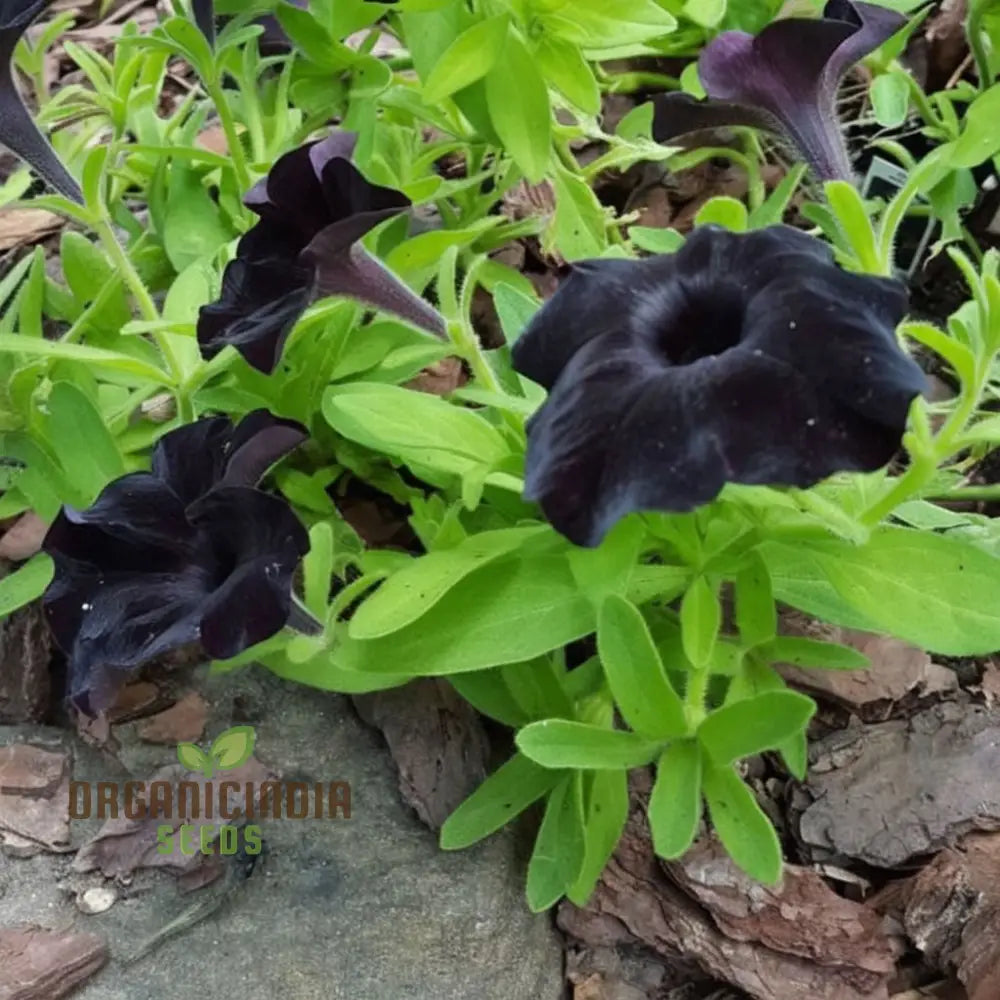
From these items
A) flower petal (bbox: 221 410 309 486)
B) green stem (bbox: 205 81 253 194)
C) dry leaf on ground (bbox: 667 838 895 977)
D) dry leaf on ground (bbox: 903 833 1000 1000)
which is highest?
green stem (bbox: 205 81 253 194)

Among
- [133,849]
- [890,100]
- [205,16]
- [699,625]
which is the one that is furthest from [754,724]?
[205,16]

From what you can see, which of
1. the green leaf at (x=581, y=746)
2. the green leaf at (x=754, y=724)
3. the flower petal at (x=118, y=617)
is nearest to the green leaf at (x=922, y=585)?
the green leaf at (x=754, y=724)

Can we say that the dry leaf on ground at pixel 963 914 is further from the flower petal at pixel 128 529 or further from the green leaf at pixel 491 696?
the flower petal at pixel 128 529

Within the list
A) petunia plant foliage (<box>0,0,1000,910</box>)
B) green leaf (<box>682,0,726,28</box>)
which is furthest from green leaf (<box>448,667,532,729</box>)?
green leaf (<box>682,0,726,28</box>)

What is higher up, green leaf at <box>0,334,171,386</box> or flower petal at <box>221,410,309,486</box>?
green leaf at <box>0,334,171,386</box>

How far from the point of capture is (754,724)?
3.04 ft

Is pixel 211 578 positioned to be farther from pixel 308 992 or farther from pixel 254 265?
pixel 308 992

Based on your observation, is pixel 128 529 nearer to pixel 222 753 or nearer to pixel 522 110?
pixel 222 753

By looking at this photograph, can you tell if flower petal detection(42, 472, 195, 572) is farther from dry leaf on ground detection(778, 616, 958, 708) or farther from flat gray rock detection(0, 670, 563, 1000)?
dry leaf on ground detection(778, 616, 958, 708)

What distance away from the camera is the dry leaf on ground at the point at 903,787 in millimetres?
1154

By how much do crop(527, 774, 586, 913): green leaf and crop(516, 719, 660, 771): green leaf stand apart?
0.30ft

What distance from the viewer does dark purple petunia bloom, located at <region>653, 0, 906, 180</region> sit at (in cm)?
106

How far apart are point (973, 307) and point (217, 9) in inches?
39.7

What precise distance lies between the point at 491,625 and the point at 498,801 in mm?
198
